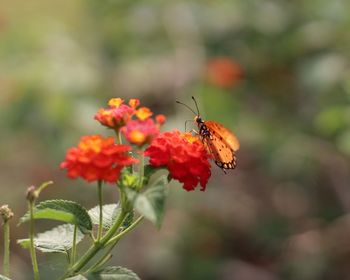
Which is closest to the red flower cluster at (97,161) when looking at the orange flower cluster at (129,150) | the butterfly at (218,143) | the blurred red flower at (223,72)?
the orange flower cluster at (129,150)

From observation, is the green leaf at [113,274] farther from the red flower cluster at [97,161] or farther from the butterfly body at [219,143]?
the butterfly body at [219,143]

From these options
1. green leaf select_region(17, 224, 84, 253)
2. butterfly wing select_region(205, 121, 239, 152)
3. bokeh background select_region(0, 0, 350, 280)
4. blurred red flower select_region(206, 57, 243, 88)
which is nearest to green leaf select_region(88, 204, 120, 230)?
green leaf select_region(17, 224, 84, 253)

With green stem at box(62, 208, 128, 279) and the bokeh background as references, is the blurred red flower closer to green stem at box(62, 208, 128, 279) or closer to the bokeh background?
the bokeh background

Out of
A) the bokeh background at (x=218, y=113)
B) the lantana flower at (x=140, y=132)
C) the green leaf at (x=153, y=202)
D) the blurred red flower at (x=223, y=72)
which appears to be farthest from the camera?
the blurred red flower at (x=223, y=72)

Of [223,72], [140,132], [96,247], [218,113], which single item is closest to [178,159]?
[140,132]

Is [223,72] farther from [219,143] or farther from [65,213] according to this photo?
[65,213]

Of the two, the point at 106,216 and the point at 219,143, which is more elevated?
the point at 219,143
